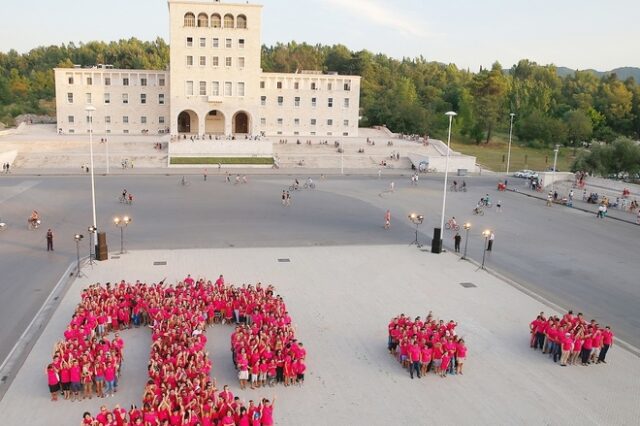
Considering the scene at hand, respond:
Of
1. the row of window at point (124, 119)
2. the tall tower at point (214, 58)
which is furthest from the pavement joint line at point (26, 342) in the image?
the row of window at point (124, 119)

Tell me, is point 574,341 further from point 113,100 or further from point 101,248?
point 113,100

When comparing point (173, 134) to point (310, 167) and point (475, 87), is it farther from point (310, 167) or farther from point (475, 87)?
point (475, 87)

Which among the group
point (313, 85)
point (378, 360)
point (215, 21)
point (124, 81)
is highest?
point (215, 21)

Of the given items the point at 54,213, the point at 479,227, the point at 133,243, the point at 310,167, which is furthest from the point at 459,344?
the point at 310,167

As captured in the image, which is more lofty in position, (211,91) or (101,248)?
(211,91)

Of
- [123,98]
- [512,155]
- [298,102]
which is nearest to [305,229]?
[298,102]

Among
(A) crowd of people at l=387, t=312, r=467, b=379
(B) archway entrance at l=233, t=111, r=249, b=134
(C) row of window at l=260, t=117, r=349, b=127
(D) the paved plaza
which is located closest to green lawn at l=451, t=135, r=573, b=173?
(C) row of window at l=260, t=117, r=349, b=127

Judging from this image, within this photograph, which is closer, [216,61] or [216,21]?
[216,21]

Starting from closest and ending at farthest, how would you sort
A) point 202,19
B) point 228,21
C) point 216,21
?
point 202,19 < point 216,21 < point 228,21
